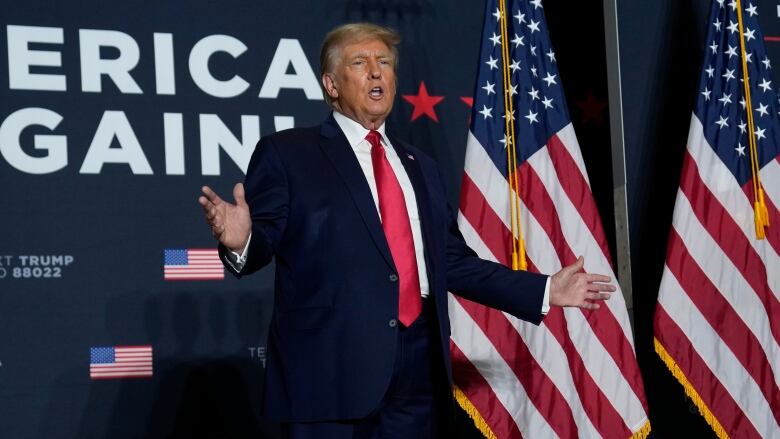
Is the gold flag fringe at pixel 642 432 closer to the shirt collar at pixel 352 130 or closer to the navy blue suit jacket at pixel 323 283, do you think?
the navy blue suit jacket at pixel 323 283

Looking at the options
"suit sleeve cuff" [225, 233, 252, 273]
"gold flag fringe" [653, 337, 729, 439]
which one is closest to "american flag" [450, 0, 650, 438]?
"gold flag fringe" [653, 337, 729, 439]

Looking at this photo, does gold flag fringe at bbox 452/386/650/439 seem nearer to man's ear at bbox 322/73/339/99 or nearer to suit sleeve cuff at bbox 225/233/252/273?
man's ear at bbox 322/73/339/99

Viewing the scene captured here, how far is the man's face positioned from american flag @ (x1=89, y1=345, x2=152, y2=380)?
1516mm

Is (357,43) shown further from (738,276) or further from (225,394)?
(738,276)

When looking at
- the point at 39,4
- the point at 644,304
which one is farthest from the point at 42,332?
the point at 644,304

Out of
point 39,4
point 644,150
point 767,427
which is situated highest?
point 39,4

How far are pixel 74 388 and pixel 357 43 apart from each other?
1.79m

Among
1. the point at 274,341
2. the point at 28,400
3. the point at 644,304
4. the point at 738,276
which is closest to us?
the point at 274,341

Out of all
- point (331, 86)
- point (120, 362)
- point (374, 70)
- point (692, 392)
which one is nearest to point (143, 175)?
point (120, 362)

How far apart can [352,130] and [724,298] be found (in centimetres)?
191

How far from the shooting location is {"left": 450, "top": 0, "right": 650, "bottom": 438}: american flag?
348 centimetres

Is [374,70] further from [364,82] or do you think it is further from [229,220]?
[229,220]

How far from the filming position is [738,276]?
368cm

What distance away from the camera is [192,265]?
3646 millimetres
